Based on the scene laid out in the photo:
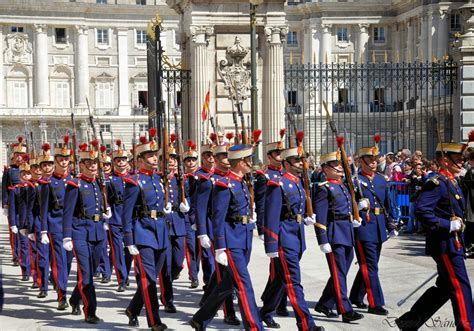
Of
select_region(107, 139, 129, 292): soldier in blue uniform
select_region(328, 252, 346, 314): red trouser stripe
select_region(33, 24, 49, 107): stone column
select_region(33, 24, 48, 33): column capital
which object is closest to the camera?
select_region(328, 252, 346, 314): red trouser stripe

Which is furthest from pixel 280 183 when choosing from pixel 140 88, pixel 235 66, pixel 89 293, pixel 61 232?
pixel 140 88

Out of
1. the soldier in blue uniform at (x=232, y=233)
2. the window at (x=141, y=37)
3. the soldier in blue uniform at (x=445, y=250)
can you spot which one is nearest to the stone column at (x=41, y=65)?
the window at (x=141, y=37)

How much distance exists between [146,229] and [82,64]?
214 ft

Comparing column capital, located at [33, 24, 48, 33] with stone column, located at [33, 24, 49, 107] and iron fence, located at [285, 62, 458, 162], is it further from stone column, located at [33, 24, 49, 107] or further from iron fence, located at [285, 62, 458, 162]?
iron fence, located at [285, 62, 458, 162]

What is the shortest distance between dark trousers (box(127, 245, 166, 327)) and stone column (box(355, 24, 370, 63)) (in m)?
60.1

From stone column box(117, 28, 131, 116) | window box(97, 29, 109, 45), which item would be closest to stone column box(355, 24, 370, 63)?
stone column box(117, 28, 131, 116)

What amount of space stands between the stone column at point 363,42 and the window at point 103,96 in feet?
64.7

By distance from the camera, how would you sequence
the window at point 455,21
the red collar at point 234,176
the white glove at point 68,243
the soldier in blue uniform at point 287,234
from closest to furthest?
1. the soldier in blue uniform at point 287,234
2. the red collar at point 234,176
3. the white glove at point 68,243
4. the window at point 455,21

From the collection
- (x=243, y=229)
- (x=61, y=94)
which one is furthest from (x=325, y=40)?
(x=243, y=229)

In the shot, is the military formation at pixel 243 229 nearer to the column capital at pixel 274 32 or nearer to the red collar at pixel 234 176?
the red collar at pixel 234 176

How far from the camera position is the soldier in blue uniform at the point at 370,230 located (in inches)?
413

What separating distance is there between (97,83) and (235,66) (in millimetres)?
56434

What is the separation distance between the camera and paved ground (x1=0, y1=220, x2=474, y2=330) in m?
10.2

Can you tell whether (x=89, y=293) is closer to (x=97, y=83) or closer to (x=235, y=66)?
(x=235, y=66)
